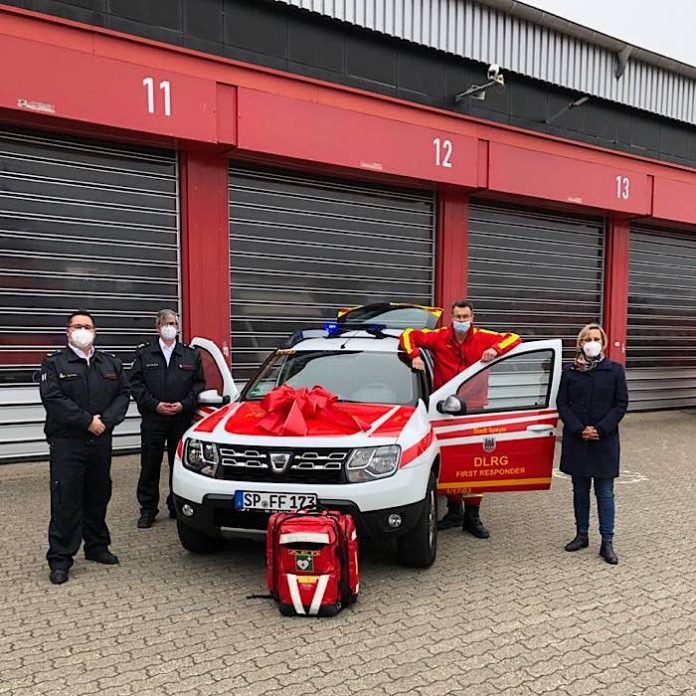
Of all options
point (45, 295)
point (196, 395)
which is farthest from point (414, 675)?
point (45, 295)

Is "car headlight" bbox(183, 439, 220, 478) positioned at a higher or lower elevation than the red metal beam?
lower

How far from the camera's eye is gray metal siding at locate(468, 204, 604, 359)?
37.3 ft

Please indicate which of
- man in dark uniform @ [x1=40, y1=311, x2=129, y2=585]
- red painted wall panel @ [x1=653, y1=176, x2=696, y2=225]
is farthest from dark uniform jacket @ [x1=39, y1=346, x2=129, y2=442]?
red painted wall panel @ [x1=653, y1=176, x2=696, y2=225]

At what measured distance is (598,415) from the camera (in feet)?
15.5

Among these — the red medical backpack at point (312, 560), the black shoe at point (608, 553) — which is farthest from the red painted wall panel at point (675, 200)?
the red medical backpack at point (312, 560)

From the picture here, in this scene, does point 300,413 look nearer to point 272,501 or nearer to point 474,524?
point 272,501

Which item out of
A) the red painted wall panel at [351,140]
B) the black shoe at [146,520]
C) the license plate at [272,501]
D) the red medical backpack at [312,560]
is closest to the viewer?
the red medical backpack at [312,560]

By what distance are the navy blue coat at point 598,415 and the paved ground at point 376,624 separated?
0.76 metres

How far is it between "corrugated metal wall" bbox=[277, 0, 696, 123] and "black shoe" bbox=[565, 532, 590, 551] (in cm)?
761

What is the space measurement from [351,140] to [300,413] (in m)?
5.94

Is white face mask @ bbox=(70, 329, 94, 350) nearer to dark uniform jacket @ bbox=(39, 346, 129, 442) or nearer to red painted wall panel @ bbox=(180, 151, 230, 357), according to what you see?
dark uniform jacket @ bbox=(39, 346, 129, 442)

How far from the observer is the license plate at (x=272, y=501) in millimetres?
3908

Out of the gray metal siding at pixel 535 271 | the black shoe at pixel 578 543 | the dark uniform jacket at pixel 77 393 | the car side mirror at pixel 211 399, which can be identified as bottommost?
the black shoe at pixel 578 543

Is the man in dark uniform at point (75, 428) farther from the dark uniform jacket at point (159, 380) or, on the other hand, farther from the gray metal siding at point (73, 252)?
the gray metal siding at point (73, 252)
